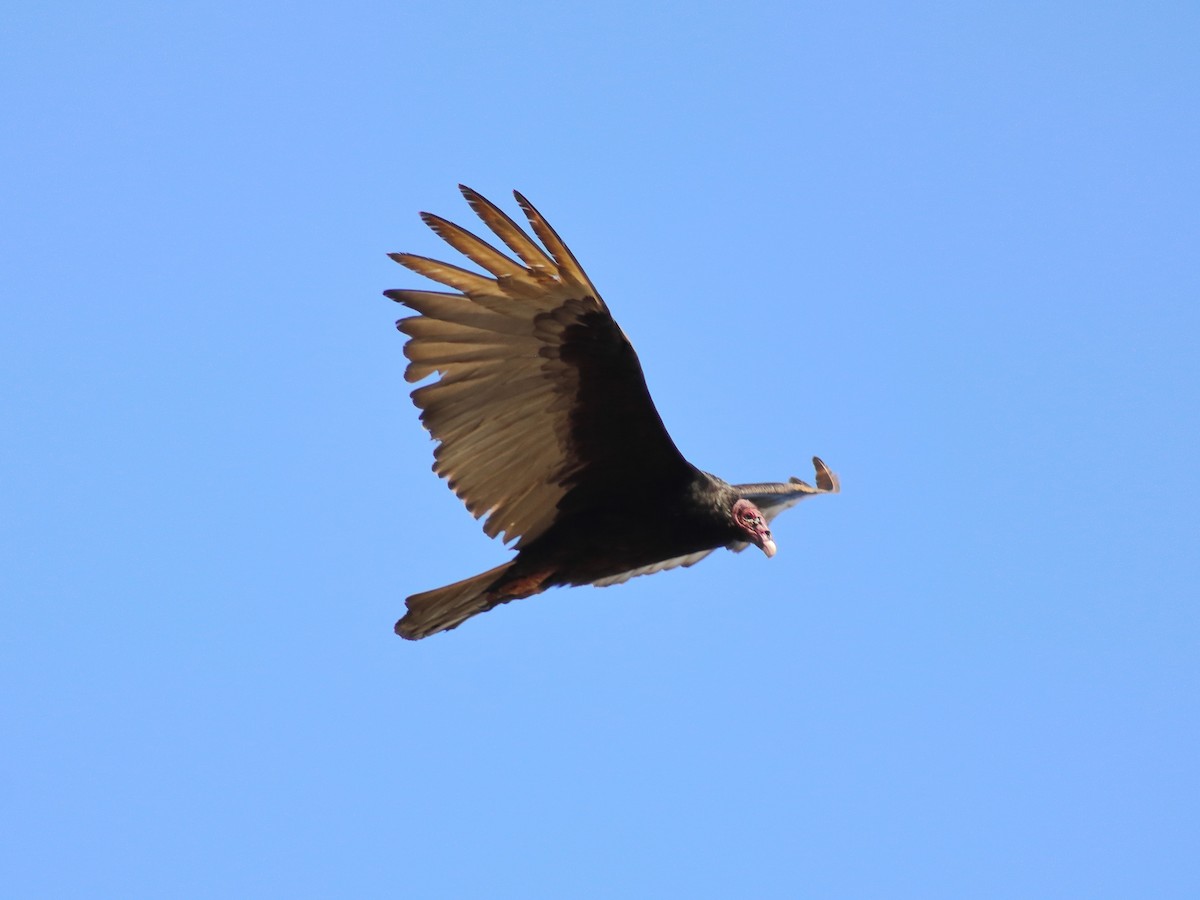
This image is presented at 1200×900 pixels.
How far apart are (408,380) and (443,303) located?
1.19 feet

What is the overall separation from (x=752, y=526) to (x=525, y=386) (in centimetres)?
122

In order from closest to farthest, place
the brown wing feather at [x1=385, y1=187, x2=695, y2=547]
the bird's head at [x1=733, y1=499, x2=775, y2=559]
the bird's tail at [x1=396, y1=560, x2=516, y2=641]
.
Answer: the brown wing feather at [x1=385, y1=187, x2=695, y2=547]
the bird's tail at [x1=396, y1=560, x2=516, y2=641]
the bird's head at [x1=733, y1=499, x2=775, y2=559]

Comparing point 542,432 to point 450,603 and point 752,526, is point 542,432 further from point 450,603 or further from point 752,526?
point 752,526

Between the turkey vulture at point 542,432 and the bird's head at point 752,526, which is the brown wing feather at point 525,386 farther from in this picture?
the bird's head at point 752,526

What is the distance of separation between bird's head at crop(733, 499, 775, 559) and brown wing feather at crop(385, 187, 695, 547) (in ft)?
1.09

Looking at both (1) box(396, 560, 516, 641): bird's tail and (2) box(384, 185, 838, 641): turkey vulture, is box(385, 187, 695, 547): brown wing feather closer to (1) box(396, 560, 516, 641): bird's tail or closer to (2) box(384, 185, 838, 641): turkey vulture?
(2) box(384, 185, 838, 641): turkey vulture

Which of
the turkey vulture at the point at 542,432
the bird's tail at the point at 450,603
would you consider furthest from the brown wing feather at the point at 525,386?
the bird's tail at the point at 450,603

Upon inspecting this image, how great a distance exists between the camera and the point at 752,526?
258 inches

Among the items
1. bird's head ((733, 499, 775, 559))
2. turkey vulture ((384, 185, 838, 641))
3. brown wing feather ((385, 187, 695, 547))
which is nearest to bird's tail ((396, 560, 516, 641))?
turkey vulture ((384, 185, 838, 641))

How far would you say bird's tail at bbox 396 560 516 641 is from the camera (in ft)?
20.7

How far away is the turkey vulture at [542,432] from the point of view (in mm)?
6023

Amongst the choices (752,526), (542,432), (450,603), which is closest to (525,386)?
(542,432)

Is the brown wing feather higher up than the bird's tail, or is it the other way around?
the brown wing feather

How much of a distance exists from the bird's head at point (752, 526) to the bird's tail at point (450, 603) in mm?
1024
